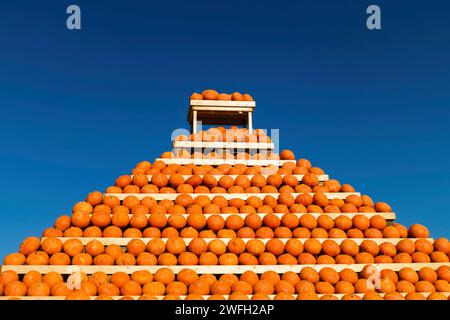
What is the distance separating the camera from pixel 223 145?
11.0 metres

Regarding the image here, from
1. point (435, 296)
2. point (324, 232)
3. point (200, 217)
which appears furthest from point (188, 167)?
point (435, 296)

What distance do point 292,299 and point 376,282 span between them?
69.2 inches

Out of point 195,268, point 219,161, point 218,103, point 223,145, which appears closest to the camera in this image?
point 195,268

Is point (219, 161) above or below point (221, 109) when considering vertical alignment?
below

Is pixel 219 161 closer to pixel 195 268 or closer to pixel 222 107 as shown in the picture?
pixel 222 107

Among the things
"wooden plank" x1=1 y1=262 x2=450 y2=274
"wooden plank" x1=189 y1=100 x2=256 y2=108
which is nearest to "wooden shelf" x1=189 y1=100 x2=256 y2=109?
"wooden plank" x1=189 y1=100 x2=256 y2=108

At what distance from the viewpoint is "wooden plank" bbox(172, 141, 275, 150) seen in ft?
35.8

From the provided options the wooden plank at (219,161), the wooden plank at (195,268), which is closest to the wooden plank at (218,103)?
the wooden plank at (219,161)

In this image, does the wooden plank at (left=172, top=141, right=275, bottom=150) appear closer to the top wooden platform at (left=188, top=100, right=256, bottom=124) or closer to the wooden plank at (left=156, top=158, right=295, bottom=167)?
the wooden plank at (left=156, top=158, right=295, bottom=167)

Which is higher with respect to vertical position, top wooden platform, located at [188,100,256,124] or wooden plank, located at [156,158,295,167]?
top wooden platform, located at [188,100,256,124]

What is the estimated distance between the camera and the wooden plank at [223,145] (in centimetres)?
1092

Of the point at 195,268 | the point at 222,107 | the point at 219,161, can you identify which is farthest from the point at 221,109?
the point at 195,268

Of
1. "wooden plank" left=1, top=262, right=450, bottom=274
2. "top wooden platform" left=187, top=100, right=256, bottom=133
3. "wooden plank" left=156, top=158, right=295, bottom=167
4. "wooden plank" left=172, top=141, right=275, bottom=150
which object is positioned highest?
"top wooden platform" left=187, top=100, right=256, bottom=133

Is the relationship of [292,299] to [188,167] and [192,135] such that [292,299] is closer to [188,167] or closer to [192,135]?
[188,167]
